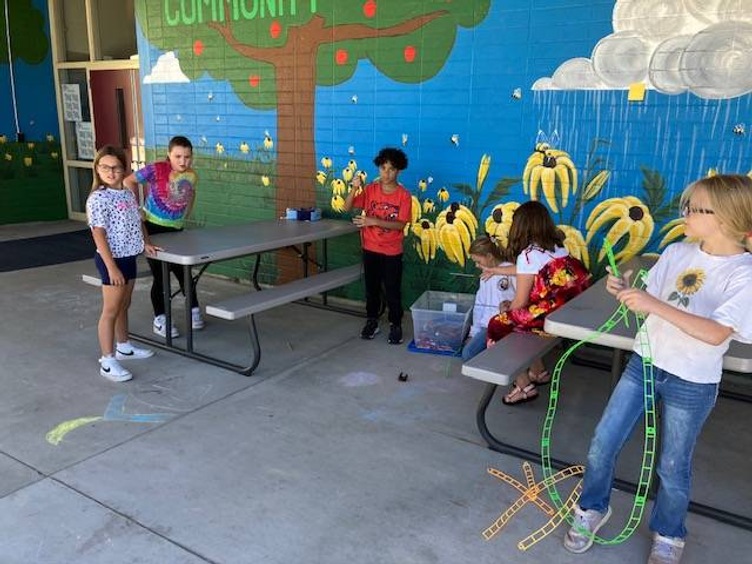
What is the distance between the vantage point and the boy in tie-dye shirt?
462cm

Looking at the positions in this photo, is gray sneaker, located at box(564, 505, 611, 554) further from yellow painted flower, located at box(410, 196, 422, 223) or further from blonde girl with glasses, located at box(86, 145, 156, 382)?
yellow painted flower, located at box(410, 196, 422, 223)

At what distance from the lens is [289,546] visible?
2.50 metres

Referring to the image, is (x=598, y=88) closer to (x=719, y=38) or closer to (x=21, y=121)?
(x=719, y=38)

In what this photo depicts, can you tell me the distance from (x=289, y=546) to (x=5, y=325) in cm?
373

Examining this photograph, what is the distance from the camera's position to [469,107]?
188 inches

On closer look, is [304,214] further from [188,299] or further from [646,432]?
[646,432]

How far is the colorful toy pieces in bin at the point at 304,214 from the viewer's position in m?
5.54

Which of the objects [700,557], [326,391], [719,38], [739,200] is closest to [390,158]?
[326,391]

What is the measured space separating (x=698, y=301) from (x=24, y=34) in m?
9.58

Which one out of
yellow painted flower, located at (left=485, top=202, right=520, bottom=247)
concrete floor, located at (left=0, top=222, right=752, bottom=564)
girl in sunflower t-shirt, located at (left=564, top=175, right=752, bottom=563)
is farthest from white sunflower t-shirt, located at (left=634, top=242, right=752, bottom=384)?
yellow painted flower, located at (left=485, top=202, right=520, bottom=247)

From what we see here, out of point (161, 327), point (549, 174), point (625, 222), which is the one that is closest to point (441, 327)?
point (549, 174)

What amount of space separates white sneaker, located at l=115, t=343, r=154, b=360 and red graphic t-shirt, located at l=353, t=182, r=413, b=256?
5.77 ft

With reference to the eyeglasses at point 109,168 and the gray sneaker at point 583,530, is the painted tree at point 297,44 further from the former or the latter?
the gray sneaker at point 583,530

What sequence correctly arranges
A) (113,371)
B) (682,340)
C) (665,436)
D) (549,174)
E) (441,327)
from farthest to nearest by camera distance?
(441,327), (549,174), (113,371), (665,436), (682,340)
